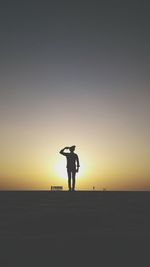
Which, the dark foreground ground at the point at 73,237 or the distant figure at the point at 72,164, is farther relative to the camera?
the distant figure at the point at 72,164

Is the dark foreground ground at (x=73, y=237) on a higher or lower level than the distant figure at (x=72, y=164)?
lower

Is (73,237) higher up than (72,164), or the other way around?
(72,164)

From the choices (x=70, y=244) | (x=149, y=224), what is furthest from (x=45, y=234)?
(x=149, y=224)

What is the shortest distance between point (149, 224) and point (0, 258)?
3370mm

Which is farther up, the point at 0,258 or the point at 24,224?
the point at 24,224

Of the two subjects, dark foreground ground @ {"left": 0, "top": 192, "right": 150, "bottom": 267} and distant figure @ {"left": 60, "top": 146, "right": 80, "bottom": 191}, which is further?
distant figure @ {"left": 60, "top": 146, "right": 80, "bottom": 191}

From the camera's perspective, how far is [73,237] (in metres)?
5.26

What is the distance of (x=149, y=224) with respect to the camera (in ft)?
22.0

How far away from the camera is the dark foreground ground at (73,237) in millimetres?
4047

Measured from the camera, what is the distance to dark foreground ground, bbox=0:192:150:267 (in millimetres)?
4047

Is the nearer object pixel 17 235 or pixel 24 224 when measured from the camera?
pixel 17 235

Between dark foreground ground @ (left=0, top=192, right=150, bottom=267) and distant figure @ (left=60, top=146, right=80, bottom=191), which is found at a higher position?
distant figure @ (left=60, top=146, right=80, bottom=191)

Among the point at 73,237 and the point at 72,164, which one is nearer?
the point at 73,237

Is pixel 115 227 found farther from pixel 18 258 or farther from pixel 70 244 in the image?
pixel 18 258
